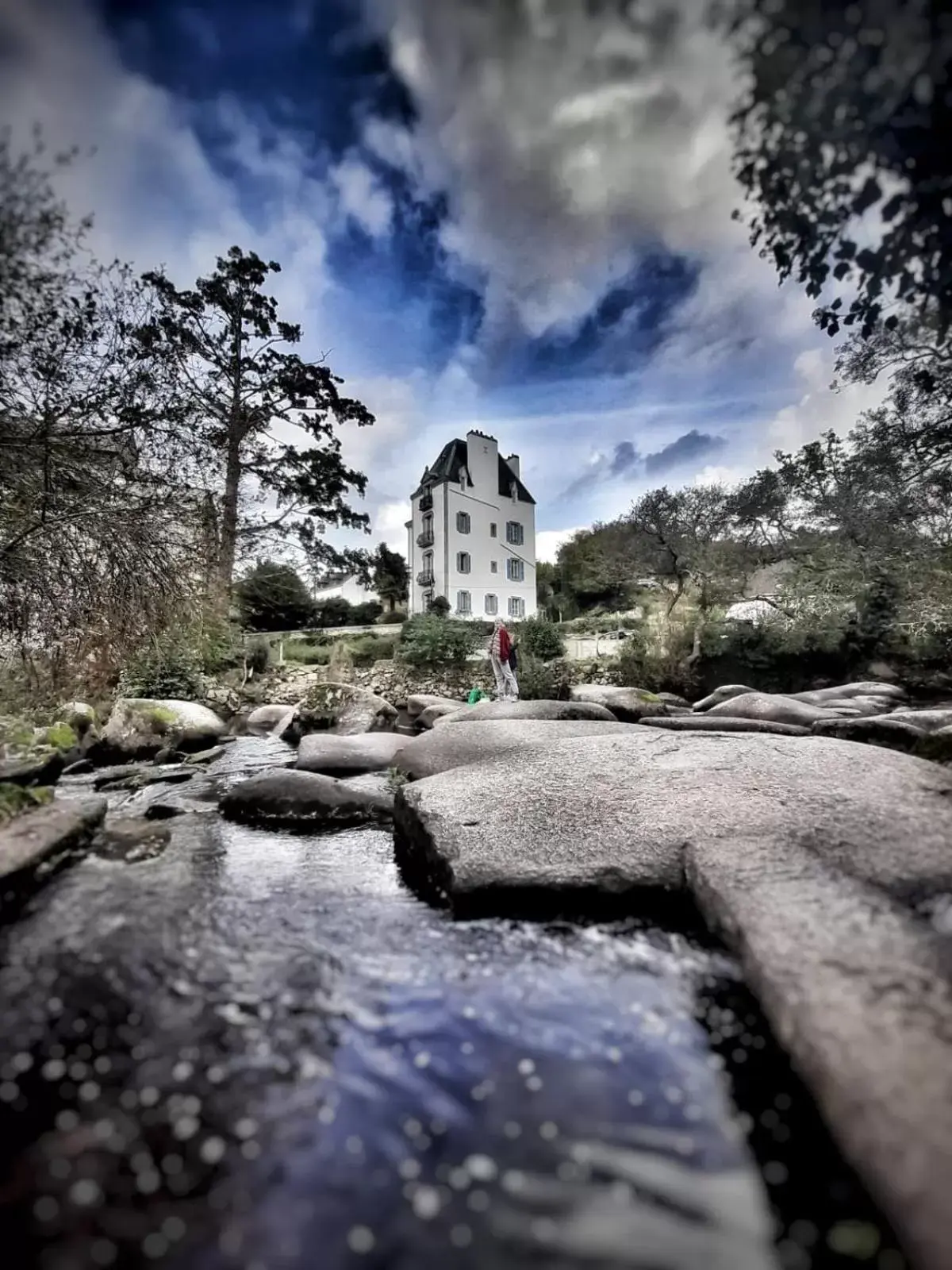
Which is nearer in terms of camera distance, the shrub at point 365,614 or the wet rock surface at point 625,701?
the wet rock surface at point 625,701

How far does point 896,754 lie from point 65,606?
6846 millimetres

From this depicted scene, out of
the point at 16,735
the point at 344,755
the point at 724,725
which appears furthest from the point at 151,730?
the point at 724,725

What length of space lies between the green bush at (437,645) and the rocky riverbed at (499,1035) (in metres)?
10.7

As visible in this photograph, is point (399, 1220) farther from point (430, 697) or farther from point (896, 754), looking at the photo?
point (430, 697)

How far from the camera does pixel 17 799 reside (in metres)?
3.63

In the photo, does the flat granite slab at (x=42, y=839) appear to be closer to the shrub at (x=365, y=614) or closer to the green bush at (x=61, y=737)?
the green bush at (x=61, y=737)

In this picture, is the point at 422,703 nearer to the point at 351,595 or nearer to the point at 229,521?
the point at 229,521

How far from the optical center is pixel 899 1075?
1.36m

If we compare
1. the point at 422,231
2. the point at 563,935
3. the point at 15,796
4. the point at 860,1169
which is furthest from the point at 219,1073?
the point at 422,231

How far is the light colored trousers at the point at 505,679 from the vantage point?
11758 mm

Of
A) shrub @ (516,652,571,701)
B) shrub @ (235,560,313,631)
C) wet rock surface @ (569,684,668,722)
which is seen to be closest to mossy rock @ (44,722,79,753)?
shrub @ (235,560,313,631)

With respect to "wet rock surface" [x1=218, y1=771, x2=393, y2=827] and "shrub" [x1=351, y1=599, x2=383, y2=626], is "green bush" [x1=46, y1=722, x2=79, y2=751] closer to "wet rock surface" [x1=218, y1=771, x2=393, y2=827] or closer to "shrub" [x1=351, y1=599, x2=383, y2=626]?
"wet rock surface" [x1=218, y1=771, x2=393, y2=827]

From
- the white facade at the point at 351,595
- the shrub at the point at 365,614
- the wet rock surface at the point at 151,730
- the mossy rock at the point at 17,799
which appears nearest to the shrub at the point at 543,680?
the wet rock surface at the point at 151,730

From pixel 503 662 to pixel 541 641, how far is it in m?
3.93
